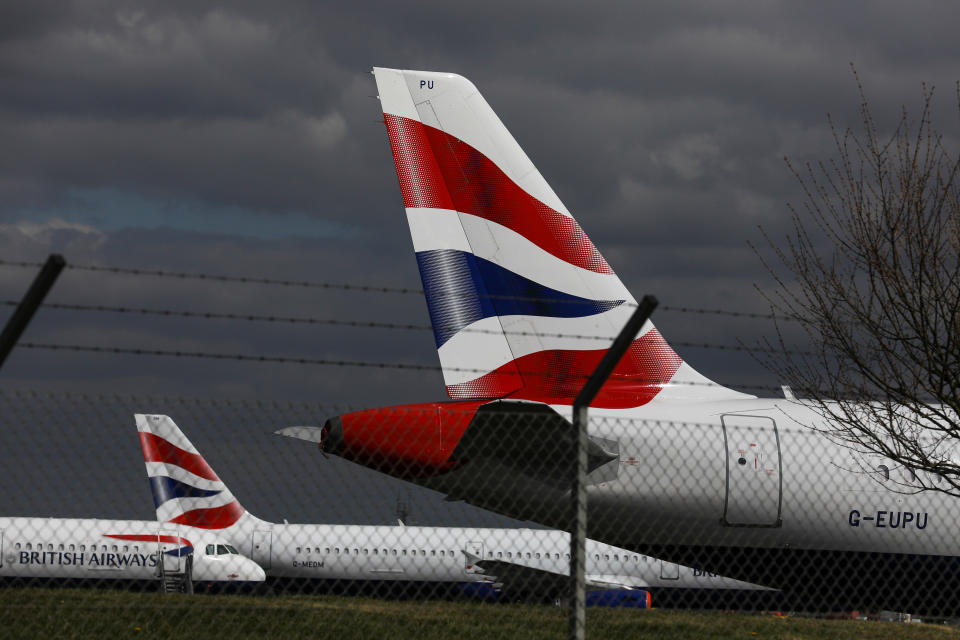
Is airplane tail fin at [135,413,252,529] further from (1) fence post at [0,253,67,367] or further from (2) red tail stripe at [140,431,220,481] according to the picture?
(1) fence post at [0,253,67,367]

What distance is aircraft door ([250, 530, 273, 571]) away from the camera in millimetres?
29797

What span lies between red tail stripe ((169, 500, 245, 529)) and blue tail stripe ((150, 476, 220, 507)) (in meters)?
0.46

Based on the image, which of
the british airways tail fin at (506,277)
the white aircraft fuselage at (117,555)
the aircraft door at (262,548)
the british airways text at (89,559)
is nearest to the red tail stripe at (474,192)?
the british airways tail fin at (506,277)

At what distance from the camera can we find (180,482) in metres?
30.8

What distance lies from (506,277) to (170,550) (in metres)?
19.7

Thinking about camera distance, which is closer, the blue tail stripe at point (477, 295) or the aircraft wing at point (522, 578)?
the blue tail stripe at point (477, 295)

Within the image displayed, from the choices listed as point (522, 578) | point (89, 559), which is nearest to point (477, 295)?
point (522, 578)

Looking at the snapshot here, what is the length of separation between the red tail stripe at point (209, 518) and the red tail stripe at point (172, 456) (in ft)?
3.09

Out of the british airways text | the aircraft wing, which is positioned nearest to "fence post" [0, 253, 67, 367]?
the aircraft wing

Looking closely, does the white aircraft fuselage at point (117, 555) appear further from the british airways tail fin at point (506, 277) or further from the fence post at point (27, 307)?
the fence post at point (27, 307)

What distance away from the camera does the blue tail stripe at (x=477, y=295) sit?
11562 mm

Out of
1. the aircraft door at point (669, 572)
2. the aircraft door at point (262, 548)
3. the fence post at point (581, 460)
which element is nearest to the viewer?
the fence post at point (581, 460)

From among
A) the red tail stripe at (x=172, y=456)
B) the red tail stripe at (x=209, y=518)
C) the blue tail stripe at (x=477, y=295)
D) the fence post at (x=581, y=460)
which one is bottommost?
the fence post at (x=581, y=460)

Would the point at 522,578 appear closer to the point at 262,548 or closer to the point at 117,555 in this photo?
the point at 262,548
